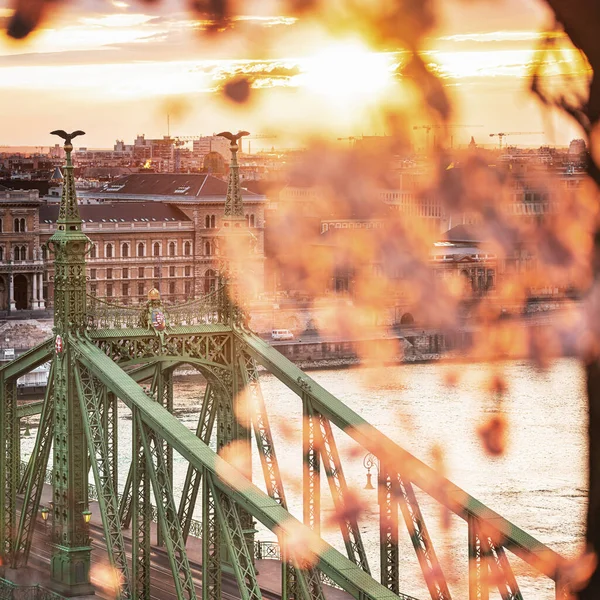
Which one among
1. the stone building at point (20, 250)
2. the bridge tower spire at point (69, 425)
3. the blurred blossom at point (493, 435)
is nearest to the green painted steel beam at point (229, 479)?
the bridge tower spire at point (69, 425)

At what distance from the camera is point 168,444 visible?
16.2m

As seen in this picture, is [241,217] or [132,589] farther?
[241,217]

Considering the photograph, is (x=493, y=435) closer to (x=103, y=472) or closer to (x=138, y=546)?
A: (x=138, y=546)

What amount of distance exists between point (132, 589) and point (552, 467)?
2238 cm

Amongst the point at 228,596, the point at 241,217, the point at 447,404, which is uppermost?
the point at 241,217

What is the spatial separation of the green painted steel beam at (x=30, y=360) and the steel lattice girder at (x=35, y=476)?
1.36ft

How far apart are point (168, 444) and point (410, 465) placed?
10.6 feet

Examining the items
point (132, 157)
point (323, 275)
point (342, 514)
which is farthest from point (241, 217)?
point (132, 157)

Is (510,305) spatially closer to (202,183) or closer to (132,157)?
(202,183)

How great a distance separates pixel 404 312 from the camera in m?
67.5

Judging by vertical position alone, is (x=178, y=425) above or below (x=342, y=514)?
above

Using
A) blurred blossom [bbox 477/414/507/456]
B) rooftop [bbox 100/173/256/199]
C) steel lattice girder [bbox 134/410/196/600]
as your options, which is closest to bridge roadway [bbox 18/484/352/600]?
steel lattice girder [bbox 134/410/196/600]

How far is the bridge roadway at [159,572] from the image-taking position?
16.1 meters

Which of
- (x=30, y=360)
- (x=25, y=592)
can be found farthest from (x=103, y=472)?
(x=30, y=360)
